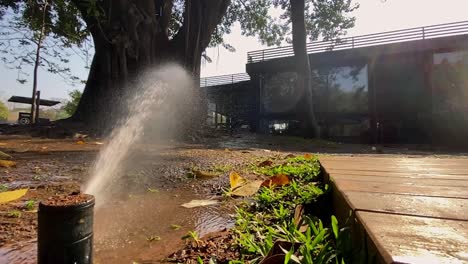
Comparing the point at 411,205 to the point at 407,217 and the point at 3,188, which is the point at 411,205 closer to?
the point at 407,217

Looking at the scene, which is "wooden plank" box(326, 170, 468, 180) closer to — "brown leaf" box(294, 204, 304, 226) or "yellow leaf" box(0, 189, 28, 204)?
"brown leaf" box(294, 204, 304, 226)

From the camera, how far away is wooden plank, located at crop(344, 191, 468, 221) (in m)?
1.08

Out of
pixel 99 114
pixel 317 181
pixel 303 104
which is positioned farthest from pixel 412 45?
pixel 317 181

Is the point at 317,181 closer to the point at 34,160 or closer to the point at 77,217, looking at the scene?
the point at 77,217

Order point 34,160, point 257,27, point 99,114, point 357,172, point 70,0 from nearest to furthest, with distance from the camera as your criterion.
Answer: point 357,172
point 34,160
point 70,0
point 99,114
point 257,27

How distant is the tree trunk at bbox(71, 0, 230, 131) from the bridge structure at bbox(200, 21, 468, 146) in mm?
5905

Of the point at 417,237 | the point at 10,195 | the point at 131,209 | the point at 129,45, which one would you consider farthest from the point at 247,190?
the point at 129,45

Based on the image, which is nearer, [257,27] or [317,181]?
[317,181]

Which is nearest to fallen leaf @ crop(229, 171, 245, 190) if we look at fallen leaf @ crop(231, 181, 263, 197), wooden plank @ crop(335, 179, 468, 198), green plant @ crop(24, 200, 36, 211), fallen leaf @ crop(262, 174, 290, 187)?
fallen leaf @ crop(231, 181, 263, 197)

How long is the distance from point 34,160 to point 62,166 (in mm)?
721

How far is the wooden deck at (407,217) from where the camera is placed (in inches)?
31.0

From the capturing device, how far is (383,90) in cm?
1565

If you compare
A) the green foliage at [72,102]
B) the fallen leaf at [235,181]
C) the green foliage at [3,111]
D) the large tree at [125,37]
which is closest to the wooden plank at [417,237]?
the fallen leaf at [235,181]

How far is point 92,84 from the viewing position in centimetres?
1120
